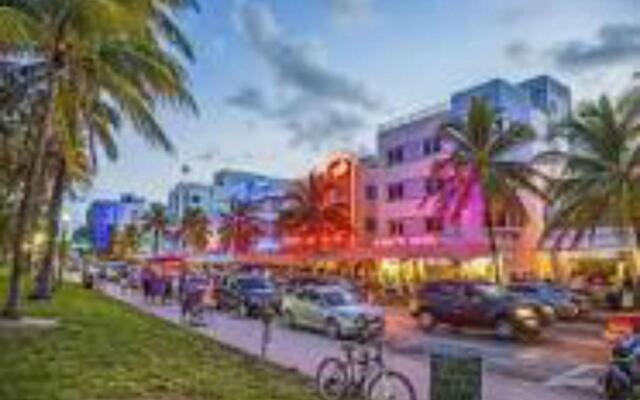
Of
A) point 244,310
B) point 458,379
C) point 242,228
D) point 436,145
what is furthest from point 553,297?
point 242,228

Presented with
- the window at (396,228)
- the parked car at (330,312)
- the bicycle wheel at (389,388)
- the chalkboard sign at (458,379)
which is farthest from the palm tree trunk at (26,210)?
the window at (396,228)

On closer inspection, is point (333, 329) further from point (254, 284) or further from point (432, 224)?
point (432, 224)

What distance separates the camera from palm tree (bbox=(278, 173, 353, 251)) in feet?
287

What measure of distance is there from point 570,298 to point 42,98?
26.4 m

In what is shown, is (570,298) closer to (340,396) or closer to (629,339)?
(629,339)

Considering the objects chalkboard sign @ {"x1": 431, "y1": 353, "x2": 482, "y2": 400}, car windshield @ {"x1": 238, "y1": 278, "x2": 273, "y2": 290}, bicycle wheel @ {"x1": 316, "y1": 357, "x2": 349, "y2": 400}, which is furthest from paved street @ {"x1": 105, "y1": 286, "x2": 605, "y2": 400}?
chalkboard sign @ {"x1": 431, "y1": 353, "x2": 482, "y2": 400}

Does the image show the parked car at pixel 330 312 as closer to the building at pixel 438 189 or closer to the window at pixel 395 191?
the building at pixel 438 189

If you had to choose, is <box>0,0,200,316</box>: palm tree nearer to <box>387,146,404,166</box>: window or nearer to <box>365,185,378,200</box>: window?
<box>387,146,404,166</box>: window

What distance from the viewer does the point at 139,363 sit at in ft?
66.9

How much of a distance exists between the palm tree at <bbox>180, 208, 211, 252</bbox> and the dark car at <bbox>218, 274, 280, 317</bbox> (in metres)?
106

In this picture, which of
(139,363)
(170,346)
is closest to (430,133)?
(170,346)

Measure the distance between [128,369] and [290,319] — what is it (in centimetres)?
2091

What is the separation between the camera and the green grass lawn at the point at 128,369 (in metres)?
16.2

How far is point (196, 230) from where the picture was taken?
158m
